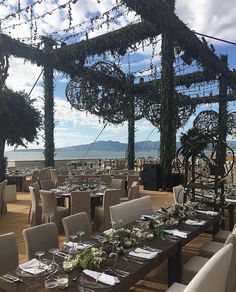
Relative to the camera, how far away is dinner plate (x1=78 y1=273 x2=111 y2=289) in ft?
7.07

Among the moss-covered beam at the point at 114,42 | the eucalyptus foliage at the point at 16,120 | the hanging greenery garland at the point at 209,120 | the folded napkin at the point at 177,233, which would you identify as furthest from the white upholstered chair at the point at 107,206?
the hanging greenery garland at the point at 209,120

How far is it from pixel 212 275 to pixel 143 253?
0.79 m

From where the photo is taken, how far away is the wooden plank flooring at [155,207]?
3682 millimetres

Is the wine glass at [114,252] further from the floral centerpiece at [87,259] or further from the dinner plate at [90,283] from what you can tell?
the dinner plate at [90,283]

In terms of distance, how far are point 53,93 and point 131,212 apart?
30.8ft

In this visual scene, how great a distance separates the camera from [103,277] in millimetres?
2273

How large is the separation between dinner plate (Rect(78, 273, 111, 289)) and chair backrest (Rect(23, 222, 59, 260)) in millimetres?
900

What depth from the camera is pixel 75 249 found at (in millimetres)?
2781

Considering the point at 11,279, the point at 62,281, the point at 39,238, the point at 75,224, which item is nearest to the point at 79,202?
the point at 75,224

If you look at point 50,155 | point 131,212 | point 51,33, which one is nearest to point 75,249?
point 131,212

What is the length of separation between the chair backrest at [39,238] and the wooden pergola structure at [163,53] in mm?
5618

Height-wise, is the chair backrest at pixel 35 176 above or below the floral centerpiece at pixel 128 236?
above

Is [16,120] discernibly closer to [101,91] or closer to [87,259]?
[101,91]

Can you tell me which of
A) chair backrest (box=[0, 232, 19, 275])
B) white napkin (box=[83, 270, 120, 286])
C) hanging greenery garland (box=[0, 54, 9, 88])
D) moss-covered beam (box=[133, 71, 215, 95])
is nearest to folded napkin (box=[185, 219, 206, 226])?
white napkin (box=[83, 270, 120, 286])
